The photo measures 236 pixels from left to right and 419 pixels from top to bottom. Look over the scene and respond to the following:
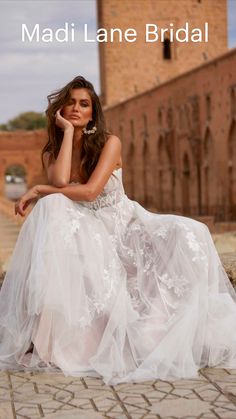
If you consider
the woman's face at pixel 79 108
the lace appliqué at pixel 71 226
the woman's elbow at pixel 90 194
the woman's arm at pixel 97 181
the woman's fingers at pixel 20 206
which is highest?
the woman's face at pixel 79 108

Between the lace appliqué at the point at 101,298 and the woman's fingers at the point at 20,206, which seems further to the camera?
the woman's fingers at the point at 20,206

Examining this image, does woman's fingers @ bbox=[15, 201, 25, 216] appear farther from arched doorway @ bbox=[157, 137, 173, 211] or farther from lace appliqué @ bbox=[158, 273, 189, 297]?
arched doorway @ bbox=[157, 137, 173, 211]

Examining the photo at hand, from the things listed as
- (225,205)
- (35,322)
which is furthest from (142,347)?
(225,205)

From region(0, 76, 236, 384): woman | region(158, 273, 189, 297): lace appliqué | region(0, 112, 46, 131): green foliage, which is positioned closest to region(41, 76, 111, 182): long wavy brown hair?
region(0, 76, 236, 384): woman

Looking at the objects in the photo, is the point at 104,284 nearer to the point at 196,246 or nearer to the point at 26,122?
the point at 196,246

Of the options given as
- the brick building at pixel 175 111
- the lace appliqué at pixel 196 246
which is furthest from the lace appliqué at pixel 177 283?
the brick building at pixel 175 111

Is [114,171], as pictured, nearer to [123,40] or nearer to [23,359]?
[23,359]

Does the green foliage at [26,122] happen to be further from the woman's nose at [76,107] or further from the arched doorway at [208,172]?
the woman's nose at [76,107]

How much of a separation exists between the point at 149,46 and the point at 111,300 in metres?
31.3

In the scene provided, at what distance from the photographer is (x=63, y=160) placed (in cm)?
344

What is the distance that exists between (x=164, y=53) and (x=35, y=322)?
1250 inches

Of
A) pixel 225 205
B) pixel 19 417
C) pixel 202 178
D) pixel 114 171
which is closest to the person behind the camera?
pixel 19 417

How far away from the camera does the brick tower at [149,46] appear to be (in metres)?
32.2

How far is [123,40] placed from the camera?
108ft
